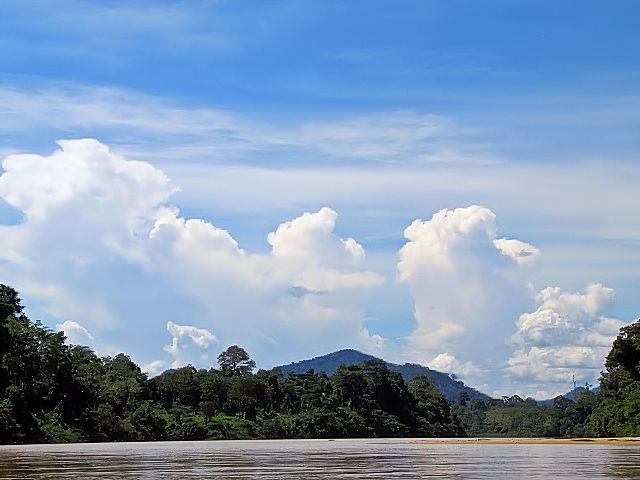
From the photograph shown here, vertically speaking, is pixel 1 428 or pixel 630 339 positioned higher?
pixel 630 339

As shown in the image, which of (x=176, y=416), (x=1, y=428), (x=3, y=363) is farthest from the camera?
(x=176, y=416)

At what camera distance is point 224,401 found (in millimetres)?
123250

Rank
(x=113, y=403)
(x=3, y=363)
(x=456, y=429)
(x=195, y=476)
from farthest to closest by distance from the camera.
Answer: (x=456, y=429)
(x=113, y=403)
(x=3, y=363)
(x=195, y=476)

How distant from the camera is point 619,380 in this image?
93250 mm

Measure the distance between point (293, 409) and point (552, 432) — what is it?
63936 millimetres

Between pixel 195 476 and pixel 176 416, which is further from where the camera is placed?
pixel 176 416

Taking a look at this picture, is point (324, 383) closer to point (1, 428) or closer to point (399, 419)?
point (399, 419)

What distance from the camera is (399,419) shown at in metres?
138

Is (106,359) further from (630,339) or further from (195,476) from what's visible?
(195,476)

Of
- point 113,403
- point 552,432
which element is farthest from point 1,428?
point 552,432

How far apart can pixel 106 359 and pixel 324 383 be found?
3776cm

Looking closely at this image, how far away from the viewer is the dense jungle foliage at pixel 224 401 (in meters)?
75.2

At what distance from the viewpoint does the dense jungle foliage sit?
75.2 m

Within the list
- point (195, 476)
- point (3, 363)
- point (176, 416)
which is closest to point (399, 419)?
point (176, 416)
